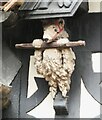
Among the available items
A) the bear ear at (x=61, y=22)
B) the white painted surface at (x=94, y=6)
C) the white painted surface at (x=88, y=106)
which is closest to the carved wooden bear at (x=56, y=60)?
the bear ear at (x=61, y=22)

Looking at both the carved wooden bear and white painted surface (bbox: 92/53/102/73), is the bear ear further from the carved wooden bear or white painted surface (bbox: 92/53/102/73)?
white painted surface (bbox: 92/53/102/73)

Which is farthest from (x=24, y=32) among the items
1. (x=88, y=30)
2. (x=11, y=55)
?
(x=88, y=30)

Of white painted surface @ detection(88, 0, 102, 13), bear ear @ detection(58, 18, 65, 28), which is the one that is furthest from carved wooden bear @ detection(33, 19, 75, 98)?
white painted surface @ detection(88, 0, 102, 13)

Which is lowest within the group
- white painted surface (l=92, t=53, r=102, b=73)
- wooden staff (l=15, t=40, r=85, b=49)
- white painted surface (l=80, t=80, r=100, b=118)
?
white painted surface (l=80, t=80, r=100, b=118)

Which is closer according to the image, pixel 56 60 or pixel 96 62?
pixel 56 60

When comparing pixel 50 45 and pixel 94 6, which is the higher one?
pixel 94 6

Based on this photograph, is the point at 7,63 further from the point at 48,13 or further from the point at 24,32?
the point at 48,13

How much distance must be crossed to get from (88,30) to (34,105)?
1.59ft

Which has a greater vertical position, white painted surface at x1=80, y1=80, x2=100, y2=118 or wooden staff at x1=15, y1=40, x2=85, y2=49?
wooden staff at x1=15, y1=40, x2=85, y2=49

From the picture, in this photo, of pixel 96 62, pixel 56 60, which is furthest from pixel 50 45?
pixel 96 62

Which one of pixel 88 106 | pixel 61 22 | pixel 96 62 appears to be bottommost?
pixel 88 106

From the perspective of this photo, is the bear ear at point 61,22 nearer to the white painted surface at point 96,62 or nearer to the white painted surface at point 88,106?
the white painted surface at point 96,62

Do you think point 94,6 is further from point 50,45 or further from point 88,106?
point 88,106

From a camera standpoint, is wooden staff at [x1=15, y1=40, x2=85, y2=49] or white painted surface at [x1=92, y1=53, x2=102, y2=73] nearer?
wooden staff at [x1=15, y1=40, x2=85, y2=49]
